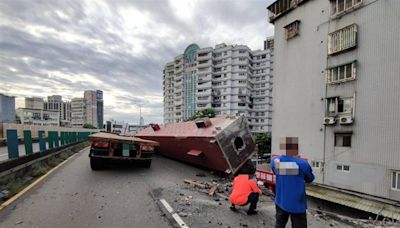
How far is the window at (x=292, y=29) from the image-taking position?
1969cm

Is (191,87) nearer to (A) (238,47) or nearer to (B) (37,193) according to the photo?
(A) (238,47)

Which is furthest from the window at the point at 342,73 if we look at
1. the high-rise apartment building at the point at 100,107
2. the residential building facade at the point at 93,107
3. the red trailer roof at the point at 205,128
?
the high-rise apartment building at the point at 100,107

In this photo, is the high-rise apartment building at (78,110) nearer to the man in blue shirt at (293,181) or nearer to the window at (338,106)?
the window at (338,106)

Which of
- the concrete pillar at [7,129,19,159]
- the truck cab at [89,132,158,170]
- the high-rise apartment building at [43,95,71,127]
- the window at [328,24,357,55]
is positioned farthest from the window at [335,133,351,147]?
the high-rise apartment building at [43,95,71,127]

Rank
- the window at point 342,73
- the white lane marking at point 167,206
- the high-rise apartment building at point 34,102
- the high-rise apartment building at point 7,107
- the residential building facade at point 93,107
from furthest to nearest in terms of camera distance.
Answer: the residential building facade at point 93,107 < the high-rise apartment building at point 34,102 < the high-rise apartment building at point 7,107 < the window at point 342,73 < the white lane marking at point 167,206

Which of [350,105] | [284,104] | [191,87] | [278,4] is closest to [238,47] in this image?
[191,87]

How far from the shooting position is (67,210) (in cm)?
459

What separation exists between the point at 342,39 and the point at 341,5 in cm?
244

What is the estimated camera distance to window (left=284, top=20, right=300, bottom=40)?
19.7 metres

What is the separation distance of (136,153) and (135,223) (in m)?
4.72

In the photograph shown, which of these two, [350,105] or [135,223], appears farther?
[350,105]

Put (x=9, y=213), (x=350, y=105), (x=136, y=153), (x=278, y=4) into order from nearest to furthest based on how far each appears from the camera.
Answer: (x=9, y=213)
(x=136, y=153)
(x=350, y=105)
(x=278, y=4)

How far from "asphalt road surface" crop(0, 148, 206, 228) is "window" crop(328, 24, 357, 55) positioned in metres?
14.3

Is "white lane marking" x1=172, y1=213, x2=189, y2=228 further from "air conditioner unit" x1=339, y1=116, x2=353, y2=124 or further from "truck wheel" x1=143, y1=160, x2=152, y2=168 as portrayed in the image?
"air conditioner unit" x1=339, y1=116, x2=353, y2=124
